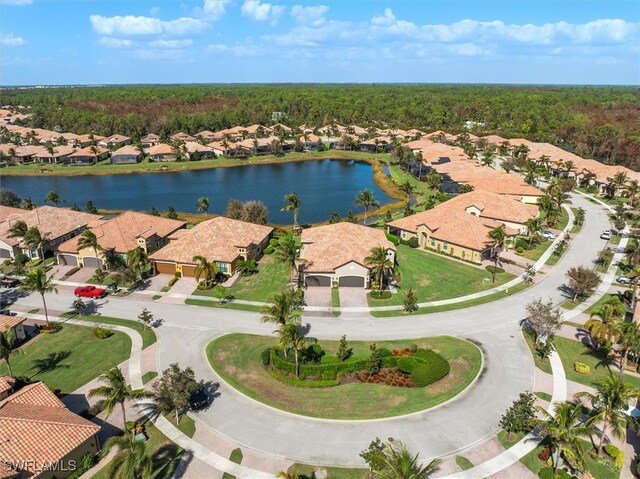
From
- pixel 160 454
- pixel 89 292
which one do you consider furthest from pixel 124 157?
pixel 160 454

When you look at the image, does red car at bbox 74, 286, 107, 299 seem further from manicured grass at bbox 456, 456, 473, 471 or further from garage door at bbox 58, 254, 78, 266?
manicured grass at bbox 456, 456, 473, 471

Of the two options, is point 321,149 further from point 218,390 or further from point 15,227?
point 218,390

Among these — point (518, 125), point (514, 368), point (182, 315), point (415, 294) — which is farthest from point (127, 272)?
point (518, 125)

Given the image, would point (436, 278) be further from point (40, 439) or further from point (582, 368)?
point (40, 439)

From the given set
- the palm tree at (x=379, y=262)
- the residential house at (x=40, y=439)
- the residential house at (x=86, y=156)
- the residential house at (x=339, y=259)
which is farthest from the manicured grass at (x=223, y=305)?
the residential house at (x=86, y=156)

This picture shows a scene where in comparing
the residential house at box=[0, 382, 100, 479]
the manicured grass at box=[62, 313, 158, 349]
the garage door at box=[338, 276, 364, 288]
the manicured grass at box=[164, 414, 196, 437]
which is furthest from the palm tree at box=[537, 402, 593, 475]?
the manicured grass at box=[62, 313, 158, 349]

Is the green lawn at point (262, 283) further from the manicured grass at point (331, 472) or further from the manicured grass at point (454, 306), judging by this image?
the manicured grass at point (331, 472)
